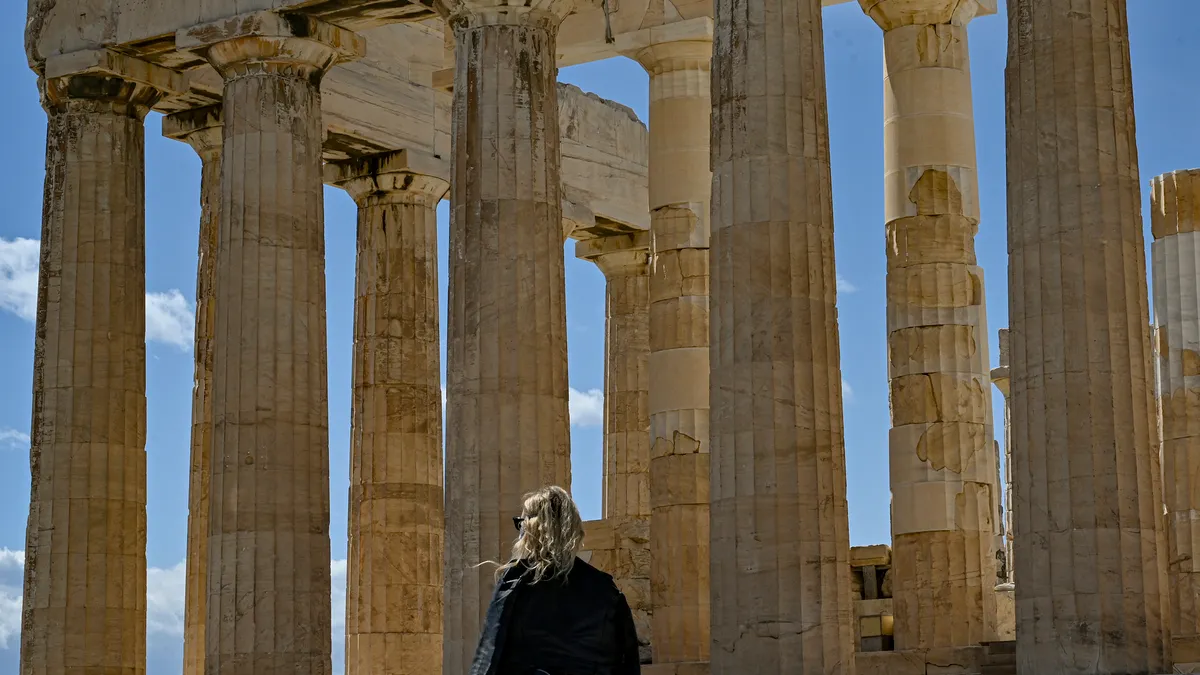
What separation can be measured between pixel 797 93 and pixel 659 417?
1514 centimetres

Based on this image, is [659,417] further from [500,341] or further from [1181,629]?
[1181,629]

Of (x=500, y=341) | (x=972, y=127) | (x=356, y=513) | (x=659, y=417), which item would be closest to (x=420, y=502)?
(x=356, y=513)

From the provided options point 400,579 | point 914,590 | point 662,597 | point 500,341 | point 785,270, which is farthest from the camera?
point 400,579

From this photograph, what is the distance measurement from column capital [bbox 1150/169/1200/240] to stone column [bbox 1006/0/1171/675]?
590 inches

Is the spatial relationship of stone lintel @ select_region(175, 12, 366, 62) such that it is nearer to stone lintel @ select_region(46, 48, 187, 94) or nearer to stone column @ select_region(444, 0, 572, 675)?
stone lintel @ select_region(46, 48, 187, 94)

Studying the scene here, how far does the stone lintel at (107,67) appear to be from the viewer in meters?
51.0

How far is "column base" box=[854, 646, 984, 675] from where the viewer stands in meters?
42.3

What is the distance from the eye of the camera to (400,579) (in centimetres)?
5600

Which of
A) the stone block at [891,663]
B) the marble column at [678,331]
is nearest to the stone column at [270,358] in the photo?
the marble column at [678,331]

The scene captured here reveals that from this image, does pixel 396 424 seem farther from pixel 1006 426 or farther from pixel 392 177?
pixel 1006 426

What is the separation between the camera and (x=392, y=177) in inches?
2298

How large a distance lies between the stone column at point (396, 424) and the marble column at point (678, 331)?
24.8 feet

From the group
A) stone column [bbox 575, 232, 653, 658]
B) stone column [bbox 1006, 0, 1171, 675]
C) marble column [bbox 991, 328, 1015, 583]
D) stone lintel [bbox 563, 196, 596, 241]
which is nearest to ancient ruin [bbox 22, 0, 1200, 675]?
stone column [bbox 1006, 0, 1171, 675]

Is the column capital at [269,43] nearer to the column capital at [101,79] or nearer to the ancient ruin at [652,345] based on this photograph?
the ancient ruin at [652,345]
